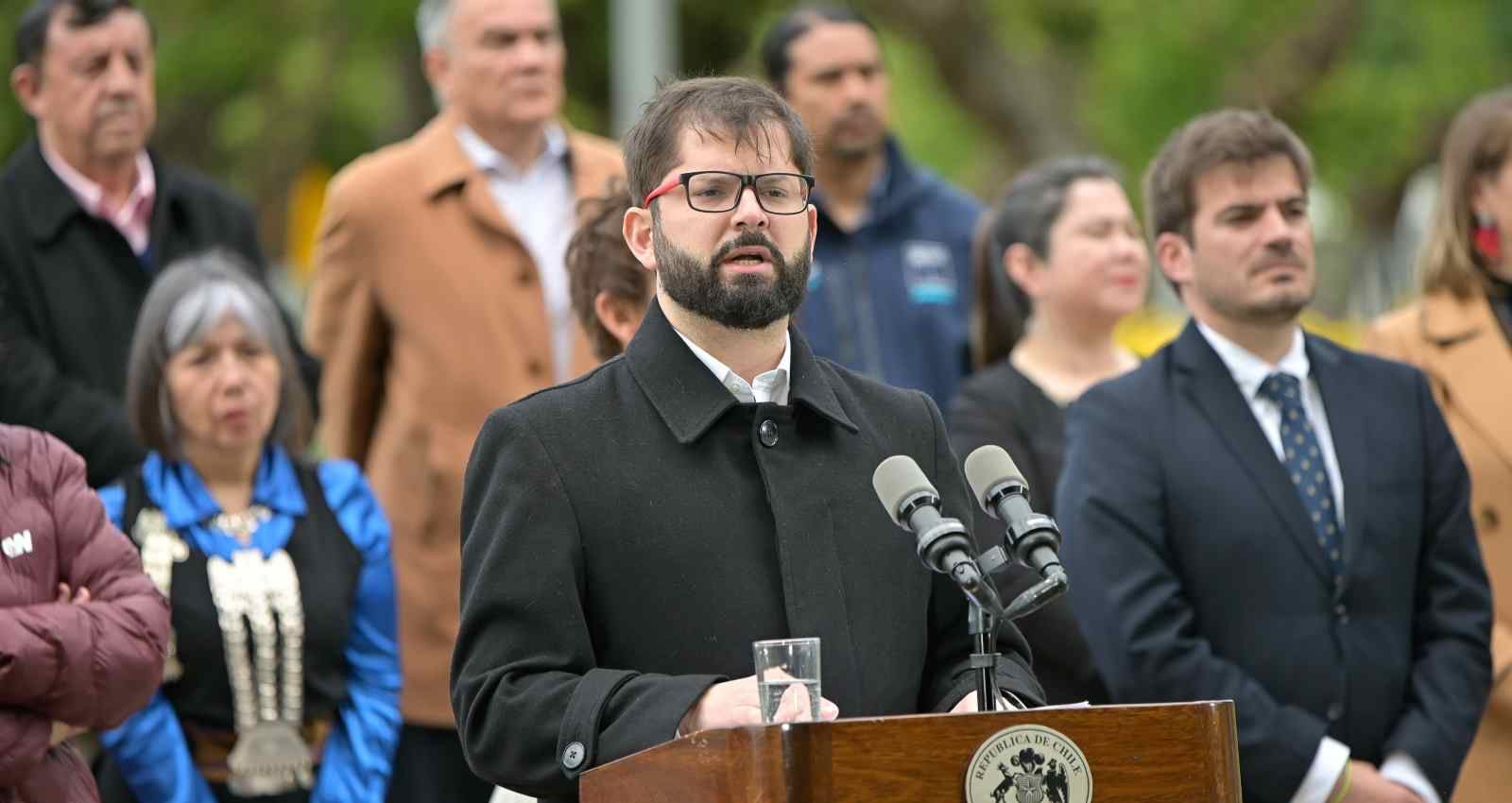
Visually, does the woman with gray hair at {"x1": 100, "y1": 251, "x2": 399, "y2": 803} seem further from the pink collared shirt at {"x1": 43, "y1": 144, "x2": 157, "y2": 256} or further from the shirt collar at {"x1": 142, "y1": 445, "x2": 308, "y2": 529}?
the pink collared shirt at {"x1": 43, "y1": 144, "x2": 157, "y2": 256}

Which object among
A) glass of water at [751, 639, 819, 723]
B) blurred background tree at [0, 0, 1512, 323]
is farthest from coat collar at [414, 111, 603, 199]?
blurred background tree at [0, 0, 1512, 323]

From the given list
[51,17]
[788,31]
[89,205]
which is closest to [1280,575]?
[788,31]

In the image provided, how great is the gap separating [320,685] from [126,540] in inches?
47.2

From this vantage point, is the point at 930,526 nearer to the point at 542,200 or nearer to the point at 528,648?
the point at 528,648

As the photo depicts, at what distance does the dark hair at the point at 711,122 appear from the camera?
181 inches

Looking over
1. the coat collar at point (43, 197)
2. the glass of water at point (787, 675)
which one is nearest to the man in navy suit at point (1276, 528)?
the glass of water at point (787, 675)

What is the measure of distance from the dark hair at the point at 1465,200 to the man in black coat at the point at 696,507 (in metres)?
3.10

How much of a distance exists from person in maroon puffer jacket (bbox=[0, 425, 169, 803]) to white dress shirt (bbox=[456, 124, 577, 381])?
2560 millimetres

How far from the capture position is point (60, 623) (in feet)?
16.7

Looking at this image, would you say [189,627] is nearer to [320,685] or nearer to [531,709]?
[320,685]

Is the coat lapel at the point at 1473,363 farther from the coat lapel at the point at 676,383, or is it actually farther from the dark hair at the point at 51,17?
the dark hair at the point at 51,17


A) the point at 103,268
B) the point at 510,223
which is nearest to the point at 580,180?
the point at 510,223

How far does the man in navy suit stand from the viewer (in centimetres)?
601

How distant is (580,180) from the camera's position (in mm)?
7973
